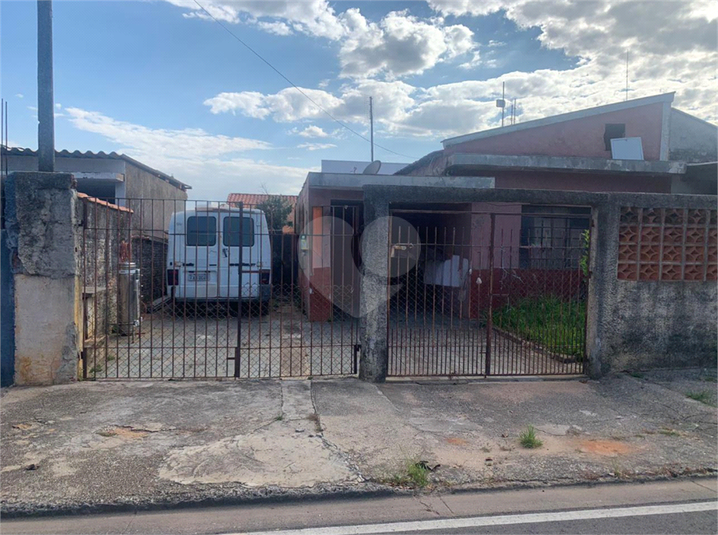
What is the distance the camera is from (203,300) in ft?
33.0

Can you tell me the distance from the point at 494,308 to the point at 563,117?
19.0 feet

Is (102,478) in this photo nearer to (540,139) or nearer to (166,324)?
(166,324)

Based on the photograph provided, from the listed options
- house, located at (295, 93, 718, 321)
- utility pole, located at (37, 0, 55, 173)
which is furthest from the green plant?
utility pole, located at (37, 0, 55, 173)

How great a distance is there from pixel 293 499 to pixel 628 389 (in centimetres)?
468

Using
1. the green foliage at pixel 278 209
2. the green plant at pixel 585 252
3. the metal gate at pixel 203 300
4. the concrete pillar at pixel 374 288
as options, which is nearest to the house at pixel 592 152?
the green plant at pixel 585 252

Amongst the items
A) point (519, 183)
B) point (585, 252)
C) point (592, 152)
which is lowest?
point (585, 252)

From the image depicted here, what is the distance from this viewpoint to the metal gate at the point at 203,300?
21.5 ft

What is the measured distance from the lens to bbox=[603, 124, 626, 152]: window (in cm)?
1404

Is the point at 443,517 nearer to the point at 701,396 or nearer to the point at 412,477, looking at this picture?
the point at 412,477

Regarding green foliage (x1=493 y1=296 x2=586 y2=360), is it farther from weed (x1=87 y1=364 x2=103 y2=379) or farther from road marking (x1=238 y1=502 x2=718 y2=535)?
weed (x1=87 y1=364 x2=103 y2=379)

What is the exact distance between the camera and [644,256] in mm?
7031

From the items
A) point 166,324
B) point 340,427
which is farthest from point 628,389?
point 166,324

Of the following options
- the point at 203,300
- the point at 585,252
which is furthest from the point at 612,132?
the point at 203,300

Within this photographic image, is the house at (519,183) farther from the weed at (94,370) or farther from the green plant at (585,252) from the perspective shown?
the weed at (94,370)
